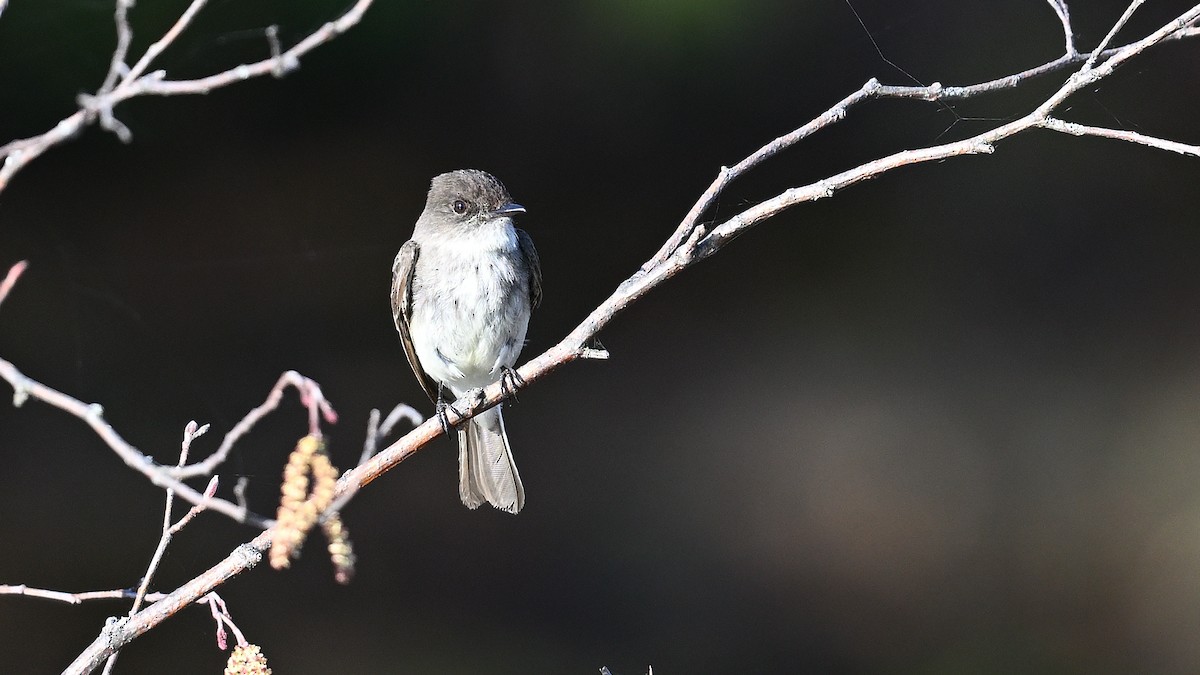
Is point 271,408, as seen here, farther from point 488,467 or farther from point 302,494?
point 488,467

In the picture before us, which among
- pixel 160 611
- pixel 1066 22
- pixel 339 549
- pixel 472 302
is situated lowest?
pixel 339 549

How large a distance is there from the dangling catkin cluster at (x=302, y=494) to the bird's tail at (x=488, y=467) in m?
1.62

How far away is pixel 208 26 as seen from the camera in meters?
3.70

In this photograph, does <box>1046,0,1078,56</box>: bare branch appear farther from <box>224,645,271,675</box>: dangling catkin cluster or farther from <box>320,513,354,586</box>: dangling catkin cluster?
<box>224,645,271,675</box>: dangling catkin cluster

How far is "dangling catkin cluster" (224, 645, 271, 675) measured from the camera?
4.16 ft

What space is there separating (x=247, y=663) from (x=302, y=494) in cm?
34

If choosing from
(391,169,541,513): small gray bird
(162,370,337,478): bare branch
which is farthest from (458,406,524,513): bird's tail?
(162,370,337,478): bare branch

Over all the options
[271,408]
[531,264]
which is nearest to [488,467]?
[531,264]

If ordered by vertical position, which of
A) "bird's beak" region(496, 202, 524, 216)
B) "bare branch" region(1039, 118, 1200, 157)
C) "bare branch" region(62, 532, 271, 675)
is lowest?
"bare branch" region(62, 532, 271, 675)

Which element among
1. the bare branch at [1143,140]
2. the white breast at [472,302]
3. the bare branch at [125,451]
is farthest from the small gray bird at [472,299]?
the bare branch at [125,451]

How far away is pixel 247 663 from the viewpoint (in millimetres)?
1273

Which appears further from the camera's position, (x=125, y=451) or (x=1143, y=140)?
(x=1143, y=140)

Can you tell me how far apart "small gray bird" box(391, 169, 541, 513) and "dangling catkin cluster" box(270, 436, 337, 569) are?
164 centimetres

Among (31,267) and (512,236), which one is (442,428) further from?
(31,267)
